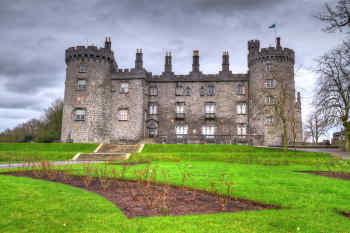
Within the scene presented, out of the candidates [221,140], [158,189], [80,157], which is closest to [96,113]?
[80,157]

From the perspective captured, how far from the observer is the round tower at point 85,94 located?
40.5m

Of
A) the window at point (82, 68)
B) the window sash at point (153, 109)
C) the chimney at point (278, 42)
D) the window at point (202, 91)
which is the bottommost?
the window sash at point (153, 109)

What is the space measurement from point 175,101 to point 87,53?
15.5 m

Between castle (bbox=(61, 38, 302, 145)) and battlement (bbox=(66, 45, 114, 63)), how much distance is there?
15 cm

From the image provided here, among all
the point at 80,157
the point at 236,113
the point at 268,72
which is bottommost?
the point at 80,157

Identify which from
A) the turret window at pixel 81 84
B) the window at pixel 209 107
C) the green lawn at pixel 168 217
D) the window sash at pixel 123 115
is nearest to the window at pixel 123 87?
the window sash at pixel 123 115

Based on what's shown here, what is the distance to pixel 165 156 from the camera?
2483 cm

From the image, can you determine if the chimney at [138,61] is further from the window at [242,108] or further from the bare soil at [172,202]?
the bare soil at [172,202]

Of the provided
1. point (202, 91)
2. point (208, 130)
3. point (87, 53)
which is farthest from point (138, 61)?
point (208, 130)

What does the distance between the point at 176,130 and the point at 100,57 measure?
53.9 ft

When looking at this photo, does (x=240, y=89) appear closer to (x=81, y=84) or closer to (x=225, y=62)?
(x=225, y=62)

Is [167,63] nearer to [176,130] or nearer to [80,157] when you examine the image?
[176,130]

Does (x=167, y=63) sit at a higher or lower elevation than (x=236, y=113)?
higher

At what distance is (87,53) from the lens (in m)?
41.1
